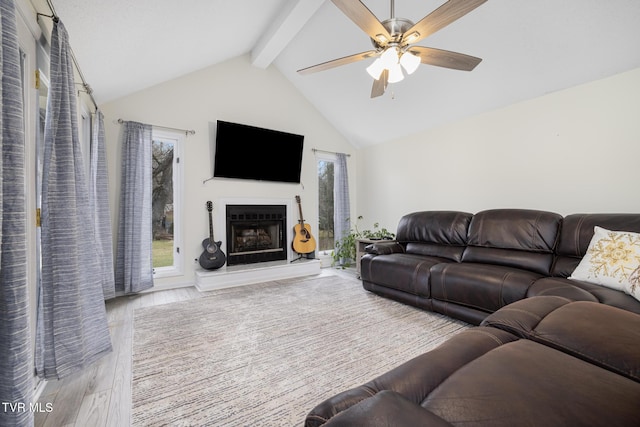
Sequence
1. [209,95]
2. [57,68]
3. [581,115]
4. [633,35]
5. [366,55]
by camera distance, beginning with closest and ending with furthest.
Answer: [57,68]
[366,55]
[633,35]
[581,115]
[209,95]

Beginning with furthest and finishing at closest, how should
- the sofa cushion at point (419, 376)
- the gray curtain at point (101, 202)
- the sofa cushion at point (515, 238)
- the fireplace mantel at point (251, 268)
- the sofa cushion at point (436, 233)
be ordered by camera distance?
the fireplace mantel at point (251, 268)
the sofa cushion at point (436, 233)
the gray curtain at point (101, 202)
the sofa cushion at point (515, 238)
the sofa cushion at point (419, 376)

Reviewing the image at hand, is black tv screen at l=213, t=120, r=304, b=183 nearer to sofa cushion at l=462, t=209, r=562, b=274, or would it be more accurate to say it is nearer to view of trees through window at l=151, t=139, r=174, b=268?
view of trees through window at l=151, t=139, r=174, b=268

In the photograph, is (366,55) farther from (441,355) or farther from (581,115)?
(581,115)

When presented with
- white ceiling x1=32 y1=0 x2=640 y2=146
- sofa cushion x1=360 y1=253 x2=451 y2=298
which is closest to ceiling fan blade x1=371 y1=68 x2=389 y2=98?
white ceiling x1=32 y1=0 x2=640 y2=146

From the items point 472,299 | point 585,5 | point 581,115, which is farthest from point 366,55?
point 581,115

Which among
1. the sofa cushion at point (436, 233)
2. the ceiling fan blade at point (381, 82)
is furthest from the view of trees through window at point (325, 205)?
the ceiling fan blade at point (381, 82)

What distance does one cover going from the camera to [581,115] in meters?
2.82

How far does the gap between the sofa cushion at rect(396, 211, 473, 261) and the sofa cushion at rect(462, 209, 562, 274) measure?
0.12 metres

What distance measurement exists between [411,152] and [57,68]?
13.9ft

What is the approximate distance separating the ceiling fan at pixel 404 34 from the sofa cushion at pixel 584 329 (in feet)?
5.43

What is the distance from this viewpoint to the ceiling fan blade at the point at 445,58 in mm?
2002

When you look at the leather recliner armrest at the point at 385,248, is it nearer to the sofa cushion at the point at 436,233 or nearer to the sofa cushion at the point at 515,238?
the sofa cushion at the point at 436,233

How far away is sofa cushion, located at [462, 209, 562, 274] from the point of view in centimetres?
254

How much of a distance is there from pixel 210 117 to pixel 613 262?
4613 millimetres
